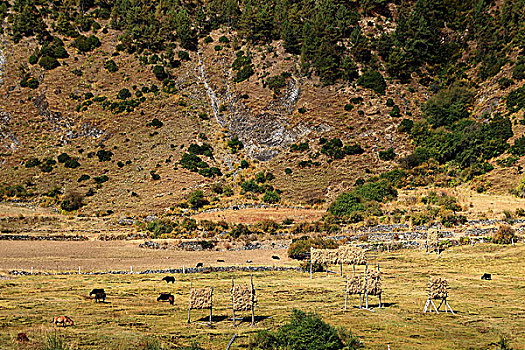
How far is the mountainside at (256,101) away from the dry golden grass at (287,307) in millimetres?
30107

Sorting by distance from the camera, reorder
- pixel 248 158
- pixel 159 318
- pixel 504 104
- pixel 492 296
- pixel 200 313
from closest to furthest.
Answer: pixel 159 318
pixel 200 313
pixel 492 296
pixel 504 104
pixel 248 158

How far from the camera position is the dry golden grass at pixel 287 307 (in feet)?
46.3

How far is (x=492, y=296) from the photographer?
809 inches

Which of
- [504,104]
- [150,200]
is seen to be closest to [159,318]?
[150,200]

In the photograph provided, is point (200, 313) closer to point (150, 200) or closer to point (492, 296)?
point (492, 296)

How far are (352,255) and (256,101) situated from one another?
54372 mm

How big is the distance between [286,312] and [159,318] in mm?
5372

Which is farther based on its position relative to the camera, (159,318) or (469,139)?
(469,139)

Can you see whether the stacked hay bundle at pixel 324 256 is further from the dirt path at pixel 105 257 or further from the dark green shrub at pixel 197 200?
the dark green shrub at pixel 197 200

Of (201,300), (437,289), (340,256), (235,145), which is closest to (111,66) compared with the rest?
(235,145)

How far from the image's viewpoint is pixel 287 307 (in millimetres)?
19016

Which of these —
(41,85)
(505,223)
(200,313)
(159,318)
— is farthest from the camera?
(41,85)

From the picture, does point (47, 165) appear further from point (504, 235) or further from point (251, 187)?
point (504, 235)

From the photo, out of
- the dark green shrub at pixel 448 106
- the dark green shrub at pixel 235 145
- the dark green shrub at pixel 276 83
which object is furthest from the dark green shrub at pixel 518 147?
the dark green shrub at pixel 235 145
